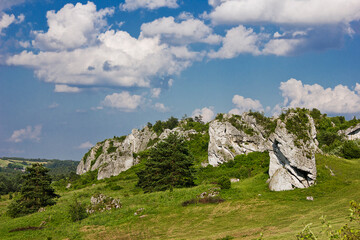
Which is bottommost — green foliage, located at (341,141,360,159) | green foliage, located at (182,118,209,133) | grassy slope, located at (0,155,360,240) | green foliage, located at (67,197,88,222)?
grassy slope, located at (0,155,360,240)

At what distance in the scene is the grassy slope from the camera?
26.9 metres

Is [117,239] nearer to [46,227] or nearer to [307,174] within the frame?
Answer: [46,227]

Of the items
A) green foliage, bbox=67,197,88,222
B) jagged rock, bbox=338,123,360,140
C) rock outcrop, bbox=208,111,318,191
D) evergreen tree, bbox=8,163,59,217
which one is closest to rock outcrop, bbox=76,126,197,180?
evergreen tree, bbox=8,163,59,217

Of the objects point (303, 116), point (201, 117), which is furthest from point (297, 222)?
point (201, 117)

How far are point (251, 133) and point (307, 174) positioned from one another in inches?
1271

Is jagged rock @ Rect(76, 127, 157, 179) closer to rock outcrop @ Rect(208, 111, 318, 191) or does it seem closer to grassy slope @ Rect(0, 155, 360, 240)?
grassy slope @ Rect(0, 155, 360, 240)

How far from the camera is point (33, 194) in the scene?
48.2 metres

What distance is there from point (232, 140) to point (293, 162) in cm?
3173

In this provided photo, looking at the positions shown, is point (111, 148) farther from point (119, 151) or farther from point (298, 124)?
point (298, 124)

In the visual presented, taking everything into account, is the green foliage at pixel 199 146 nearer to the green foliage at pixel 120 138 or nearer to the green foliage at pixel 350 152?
the green foliage at pixel 350 152

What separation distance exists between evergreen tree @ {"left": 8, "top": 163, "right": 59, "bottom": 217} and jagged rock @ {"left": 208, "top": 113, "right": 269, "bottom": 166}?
36.7 m

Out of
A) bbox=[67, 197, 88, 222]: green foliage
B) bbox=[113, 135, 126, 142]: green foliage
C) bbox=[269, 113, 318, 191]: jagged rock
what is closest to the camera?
bbox=[269, 113, 318, 191]: jagged rock

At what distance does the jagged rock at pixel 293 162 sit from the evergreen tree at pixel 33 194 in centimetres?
3809

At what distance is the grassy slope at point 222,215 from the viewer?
26859mm
